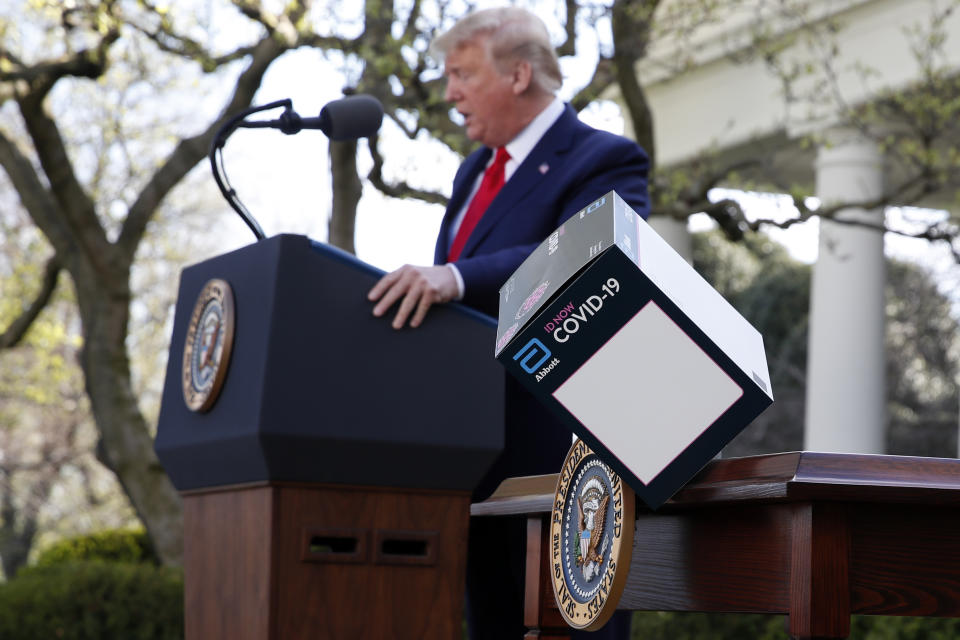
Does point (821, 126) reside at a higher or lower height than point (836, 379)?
higher

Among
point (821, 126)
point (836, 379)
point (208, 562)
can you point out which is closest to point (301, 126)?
point (208, 562)

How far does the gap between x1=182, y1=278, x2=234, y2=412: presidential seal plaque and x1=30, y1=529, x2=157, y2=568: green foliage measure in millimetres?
8380

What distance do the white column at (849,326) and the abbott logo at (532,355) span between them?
8969 millimetres

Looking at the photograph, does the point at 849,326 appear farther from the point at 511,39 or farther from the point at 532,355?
the point at 532,355

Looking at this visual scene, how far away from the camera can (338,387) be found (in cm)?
200

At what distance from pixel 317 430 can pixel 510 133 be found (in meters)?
1.08

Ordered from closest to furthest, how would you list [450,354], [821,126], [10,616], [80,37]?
1. [450,354]
2. [10,616]
3. [821,126]
4. [80,37]

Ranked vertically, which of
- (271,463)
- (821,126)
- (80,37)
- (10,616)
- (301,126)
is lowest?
(10,616)

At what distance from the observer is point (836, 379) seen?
10.2 m

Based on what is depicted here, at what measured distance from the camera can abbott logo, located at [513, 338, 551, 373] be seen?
1350mm

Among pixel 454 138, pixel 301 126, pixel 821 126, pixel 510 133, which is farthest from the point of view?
pixel 821 126

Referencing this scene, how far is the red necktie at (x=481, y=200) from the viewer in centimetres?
274

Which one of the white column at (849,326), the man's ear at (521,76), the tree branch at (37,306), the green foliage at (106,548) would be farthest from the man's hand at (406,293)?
the tree branch at (37,306)

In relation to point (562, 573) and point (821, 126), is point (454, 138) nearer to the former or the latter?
point (821, 126)
